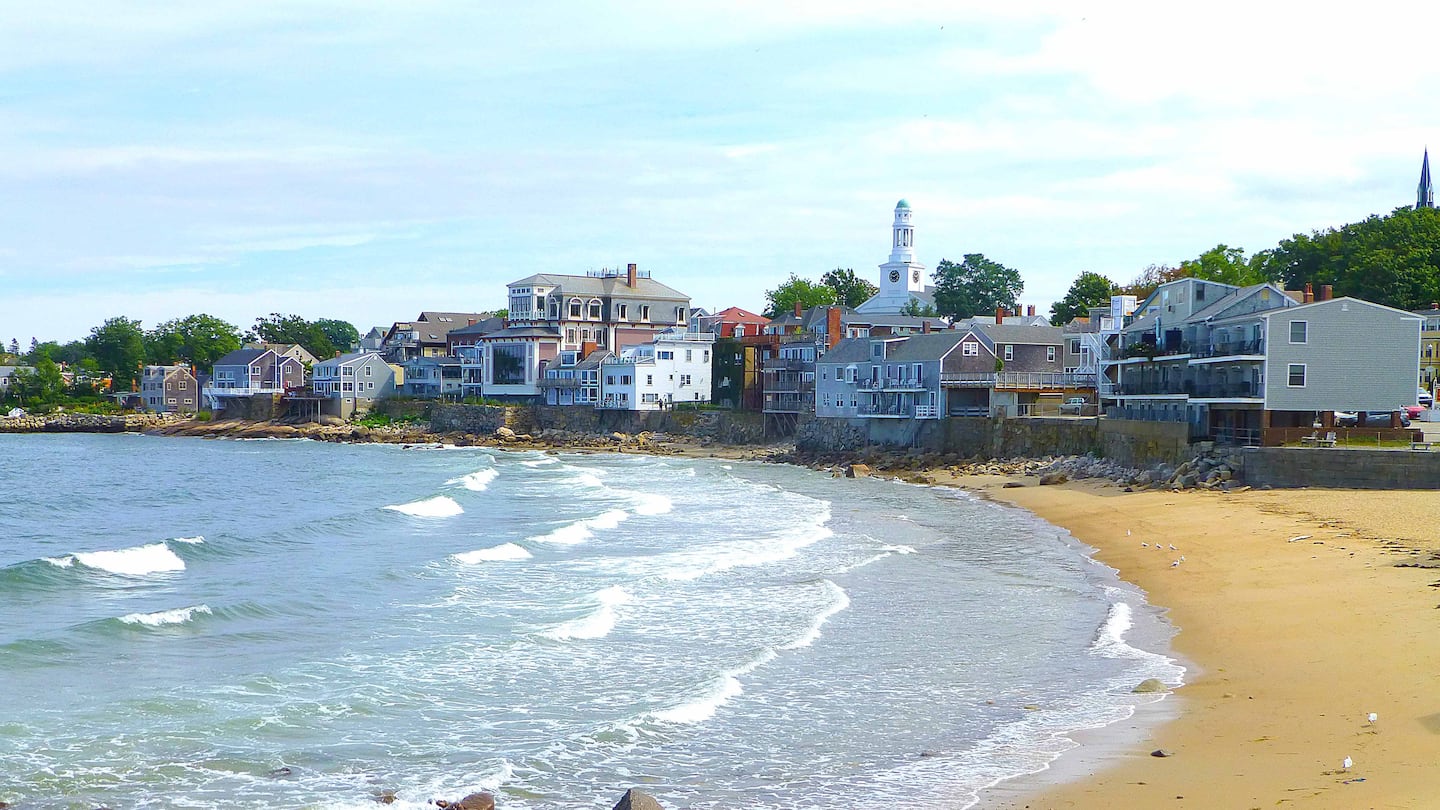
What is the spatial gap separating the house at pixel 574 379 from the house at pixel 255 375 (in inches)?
1233

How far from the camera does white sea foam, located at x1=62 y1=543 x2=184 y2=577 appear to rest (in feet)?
94.3

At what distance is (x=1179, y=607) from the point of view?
23484 millimetres

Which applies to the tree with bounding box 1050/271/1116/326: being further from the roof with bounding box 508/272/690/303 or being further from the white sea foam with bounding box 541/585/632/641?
the white sea foam with bounding box 541/585/632/641

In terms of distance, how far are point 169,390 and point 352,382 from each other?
27492mm

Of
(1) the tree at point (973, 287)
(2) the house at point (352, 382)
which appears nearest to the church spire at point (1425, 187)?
(1) the tree at point (973, 287)

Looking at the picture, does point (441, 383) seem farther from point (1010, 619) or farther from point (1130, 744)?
point (1130, 744)

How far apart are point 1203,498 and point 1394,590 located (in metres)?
17.7

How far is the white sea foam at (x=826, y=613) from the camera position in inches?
828

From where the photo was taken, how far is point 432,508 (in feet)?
142

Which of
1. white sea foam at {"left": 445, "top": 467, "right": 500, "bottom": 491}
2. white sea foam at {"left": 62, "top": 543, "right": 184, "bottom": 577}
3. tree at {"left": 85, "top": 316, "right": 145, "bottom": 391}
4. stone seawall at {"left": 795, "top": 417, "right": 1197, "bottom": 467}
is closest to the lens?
white sea foam at {"left": 62, "top": 543, "right": 184, "bottom": 577}

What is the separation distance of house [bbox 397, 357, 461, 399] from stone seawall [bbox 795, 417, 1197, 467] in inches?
1689

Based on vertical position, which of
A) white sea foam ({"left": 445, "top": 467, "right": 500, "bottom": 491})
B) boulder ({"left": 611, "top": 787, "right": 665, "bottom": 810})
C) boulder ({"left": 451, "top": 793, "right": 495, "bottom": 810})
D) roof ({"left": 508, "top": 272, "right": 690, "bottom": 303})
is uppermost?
roof ({"left": 508, "top": 272, "right": 690, "bottom": 303})

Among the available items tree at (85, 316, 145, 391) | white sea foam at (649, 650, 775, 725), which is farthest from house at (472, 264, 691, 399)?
white sea foam at (649, 650, 775, 725)

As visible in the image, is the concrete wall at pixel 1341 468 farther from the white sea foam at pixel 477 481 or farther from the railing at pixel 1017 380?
the white sea foam at pixel 477 481
